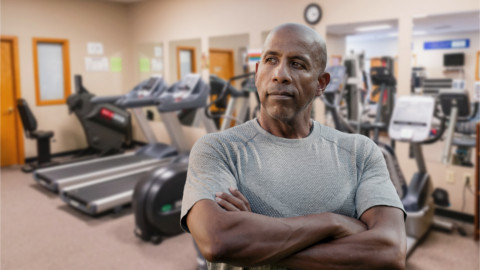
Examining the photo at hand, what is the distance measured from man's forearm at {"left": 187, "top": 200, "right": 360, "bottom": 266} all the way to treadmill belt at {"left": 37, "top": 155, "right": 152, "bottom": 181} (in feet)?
15.2

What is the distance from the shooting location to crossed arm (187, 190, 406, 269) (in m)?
0.96

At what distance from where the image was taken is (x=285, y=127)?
1.17 metres

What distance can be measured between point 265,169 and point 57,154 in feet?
22.6

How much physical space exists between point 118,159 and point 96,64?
2409mm

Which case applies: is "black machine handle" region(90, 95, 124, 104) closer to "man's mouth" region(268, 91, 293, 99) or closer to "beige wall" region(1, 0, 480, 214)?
"beige wall" region(1, 0, 480, 214)

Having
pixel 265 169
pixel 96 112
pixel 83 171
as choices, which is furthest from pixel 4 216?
pixel 265 169

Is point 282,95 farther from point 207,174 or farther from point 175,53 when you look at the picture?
point 175,53

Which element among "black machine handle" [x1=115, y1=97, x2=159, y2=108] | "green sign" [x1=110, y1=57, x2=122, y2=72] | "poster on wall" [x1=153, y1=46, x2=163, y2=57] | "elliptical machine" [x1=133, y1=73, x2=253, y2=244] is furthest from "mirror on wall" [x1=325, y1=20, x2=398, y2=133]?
"green sign" [x1=110, y1=57, x2=122, y2=72]

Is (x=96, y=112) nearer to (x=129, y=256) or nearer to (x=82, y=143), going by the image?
(x=82, y=143)

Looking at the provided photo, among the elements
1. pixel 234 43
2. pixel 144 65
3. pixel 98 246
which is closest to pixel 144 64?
pixel 144 65

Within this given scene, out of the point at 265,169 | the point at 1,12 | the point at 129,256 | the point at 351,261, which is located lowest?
the point at 129,256

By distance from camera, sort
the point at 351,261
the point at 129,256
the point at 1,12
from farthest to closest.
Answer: the point at 1,12 < the point at 129,256 < the point at 351,261

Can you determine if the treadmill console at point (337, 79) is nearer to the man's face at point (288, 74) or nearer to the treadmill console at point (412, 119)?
the treadmill console at point (412, 119)

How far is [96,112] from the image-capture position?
6422 mm
